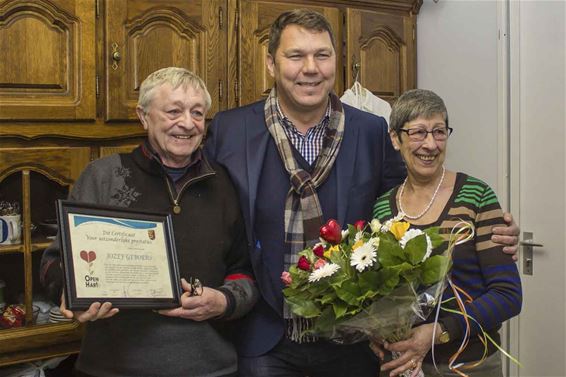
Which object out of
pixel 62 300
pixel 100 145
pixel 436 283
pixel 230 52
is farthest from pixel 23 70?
pixel 436 283

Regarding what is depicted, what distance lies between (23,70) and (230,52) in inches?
30.4

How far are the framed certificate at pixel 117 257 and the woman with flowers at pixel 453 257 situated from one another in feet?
1.82

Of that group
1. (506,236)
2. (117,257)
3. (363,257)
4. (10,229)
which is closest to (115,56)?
(10,229)

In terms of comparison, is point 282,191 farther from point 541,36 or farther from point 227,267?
point 541,36

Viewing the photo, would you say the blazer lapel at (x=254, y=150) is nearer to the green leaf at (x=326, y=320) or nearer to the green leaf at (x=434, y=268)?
the green leaf at (x=326, y=320)

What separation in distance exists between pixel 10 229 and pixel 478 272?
1.50 m

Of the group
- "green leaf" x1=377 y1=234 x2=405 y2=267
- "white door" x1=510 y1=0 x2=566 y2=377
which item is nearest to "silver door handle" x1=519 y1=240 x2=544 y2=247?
"white door" x1=510 y1=0 x2=566 y2=377

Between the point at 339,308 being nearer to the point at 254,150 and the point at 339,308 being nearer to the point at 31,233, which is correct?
the point at 254,150

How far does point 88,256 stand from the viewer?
1497mm

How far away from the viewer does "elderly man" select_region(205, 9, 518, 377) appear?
1.84 m

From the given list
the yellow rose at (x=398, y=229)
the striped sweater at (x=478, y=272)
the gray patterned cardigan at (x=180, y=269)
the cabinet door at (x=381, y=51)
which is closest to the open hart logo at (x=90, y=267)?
the gray patterned cardigan at (x=180, y=269)

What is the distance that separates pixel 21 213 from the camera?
2.24m

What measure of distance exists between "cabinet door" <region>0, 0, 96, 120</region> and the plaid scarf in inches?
30.9

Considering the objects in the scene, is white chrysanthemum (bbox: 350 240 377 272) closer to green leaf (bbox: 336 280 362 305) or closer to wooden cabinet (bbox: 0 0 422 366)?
green leaf (bbox: 336 280 362 305)
